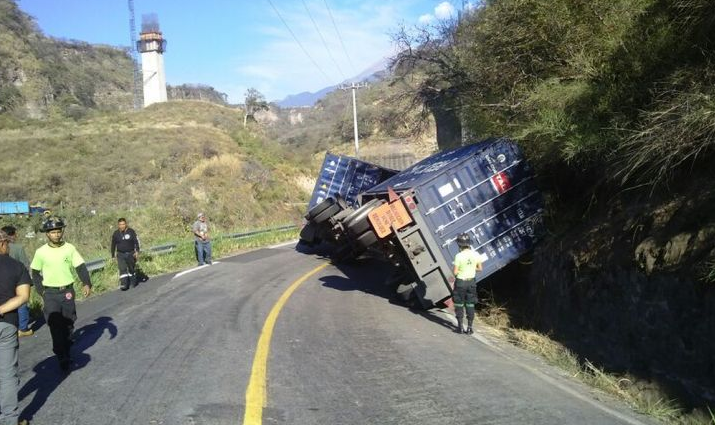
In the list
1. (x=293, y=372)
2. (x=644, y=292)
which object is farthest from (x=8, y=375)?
(x=644, y=292)

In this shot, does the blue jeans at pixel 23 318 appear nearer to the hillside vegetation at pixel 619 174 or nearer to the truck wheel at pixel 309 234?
the hillside vegetation at pixel 619 174

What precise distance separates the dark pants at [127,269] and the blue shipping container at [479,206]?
20.1 feet

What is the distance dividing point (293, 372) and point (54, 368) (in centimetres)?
275

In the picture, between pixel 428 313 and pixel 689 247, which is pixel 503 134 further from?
pixel 689 247

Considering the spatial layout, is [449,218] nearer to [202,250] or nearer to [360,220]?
[360,220]

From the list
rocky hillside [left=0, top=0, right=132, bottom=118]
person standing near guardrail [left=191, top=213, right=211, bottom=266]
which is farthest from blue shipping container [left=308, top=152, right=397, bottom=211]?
rocky hillside [left=0, top=0, right=132, bottom=118]

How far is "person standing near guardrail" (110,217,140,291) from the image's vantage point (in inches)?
522

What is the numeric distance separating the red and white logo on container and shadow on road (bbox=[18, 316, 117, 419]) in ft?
24.4

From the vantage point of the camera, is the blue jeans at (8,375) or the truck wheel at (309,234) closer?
the blue jeans at (8,375)

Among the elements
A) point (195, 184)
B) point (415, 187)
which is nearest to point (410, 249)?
point (415, 187)

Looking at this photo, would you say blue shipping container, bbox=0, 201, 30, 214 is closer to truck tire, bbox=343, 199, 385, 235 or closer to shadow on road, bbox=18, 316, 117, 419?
shadow on road, bbox=18, 316, 117, 419

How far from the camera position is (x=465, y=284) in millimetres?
9094

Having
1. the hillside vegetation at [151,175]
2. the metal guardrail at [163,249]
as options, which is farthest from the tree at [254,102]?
the metal guardrail at [163,249]

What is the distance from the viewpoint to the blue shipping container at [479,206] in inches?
424
